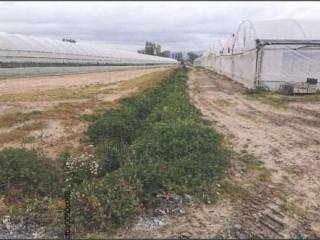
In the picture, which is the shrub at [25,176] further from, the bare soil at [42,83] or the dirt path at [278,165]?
the bare soil at [42,83]

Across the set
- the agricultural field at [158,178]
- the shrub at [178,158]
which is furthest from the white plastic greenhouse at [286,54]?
the shrub at [178,158]

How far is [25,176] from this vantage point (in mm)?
7125

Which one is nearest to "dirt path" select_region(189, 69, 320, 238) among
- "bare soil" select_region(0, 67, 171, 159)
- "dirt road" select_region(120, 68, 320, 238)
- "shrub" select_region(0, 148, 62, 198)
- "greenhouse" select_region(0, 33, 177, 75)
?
"dirt road" select_region(120, 68, 320, 238)

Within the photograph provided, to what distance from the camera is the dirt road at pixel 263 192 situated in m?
5.53

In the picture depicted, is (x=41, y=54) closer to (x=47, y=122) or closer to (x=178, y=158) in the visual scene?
(x=47, y=122)

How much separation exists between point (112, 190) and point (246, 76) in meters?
23.3

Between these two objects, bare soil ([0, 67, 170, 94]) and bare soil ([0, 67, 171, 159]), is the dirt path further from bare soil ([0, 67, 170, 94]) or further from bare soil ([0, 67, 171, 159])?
bare soil ([0, 67, 170, 94])

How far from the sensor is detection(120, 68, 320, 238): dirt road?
5.53 m

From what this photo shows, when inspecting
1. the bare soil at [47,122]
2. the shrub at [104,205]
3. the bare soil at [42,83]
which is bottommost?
the bare soil at [42,83]

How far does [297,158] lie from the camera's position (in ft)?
29.7

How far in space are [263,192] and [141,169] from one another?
184 centimetres

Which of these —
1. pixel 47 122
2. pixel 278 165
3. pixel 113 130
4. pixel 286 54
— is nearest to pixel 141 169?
pixel 278 165

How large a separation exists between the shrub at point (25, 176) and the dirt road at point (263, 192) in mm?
2075

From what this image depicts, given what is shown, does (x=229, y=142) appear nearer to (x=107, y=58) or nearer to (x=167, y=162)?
(x=167, y=162)
